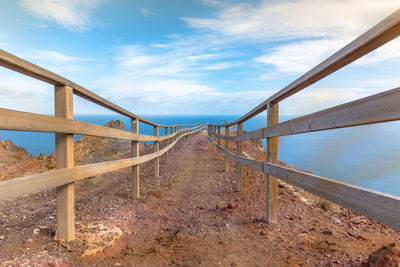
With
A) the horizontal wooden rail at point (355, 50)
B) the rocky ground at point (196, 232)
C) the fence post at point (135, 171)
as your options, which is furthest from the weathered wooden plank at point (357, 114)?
the fence post at point (135, 171)

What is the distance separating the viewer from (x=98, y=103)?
11.5 feet

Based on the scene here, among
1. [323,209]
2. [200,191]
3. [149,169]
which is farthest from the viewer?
[149,169]

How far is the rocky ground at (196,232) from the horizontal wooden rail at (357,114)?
114 centimetres

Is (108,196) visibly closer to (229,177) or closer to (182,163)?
(229,177)

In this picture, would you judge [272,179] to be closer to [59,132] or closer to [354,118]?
[354,118]

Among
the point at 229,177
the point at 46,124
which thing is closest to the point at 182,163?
the point at 229,177

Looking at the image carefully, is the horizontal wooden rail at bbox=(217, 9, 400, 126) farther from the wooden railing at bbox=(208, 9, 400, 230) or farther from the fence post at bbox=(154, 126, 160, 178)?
the fence post at bbox=(154, 126, 160, 178)

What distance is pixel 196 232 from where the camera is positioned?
11.1 feet

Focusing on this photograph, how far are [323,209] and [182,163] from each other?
5.47 m

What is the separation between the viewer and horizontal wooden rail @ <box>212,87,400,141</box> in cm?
143

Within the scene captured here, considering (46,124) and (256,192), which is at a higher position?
(46,124)

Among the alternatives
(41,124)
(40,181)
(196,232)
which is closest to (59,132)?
(41,124)

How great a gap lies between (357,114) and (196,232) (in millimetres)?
2348

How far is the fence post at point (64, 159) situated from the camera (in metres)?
2.67
